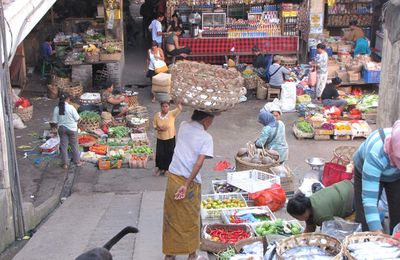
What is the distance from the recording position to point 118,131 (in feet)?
40.1

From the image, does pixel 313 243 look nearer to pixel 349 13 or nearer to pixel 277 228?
pixel 277 228

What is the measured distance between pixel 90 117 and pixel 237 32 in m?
6.15

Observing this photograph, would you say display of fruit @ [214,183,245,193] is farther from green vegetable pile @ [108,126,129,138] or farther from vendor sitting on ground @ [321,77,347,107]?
vendor sitting on ground @ [321,77,347,107]

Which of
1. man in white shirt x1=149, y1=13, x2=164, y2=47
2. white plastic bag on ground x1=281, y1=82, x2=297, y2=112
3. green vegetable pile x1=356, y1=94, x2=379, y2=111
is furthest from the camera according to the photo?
man in white shirt x1=149, y1=13, x2=164, y2=47

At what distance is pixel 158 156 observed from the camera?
10.3 meters

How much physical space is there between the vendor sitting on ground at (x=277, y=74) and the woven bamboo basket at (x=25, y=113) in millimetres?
5668

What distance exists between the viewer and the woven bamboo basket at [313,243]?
465 cm

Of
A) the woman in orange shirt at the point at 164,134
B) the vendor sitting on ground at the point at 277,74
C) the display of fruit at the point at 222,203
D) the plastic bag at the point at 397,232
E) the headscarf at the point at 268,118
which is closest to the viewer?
the plastic bag at the point at 397,232

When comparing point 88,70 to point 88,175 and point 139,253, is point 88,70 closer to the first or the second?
point 88,175

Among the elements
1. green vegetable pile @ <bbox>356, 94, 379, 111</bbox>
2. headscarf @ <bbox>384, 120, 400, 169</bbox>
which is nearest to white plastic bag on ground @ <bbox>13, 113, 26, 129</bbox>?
green vegetable pile @ <bbox>356, 94, 379, 111</bbox>

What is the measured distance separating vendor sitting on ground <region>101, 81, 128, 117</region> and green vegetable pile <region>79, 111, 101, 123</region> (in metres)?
0.65

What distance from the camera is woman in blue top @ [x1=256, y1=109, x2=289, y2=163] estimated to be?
9.09 m

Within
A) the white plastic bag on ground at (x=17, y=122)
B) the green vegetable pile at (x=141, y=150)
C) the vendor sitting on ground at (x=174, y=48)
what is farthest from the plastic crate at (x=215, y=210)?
the vendor sitting on ground at (x=174, y=48)

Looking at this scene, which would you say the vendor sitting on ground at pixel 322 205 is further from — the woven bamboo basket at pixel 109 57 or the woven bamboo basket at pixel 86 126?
the woven bamboo basket at pixel 109 57
